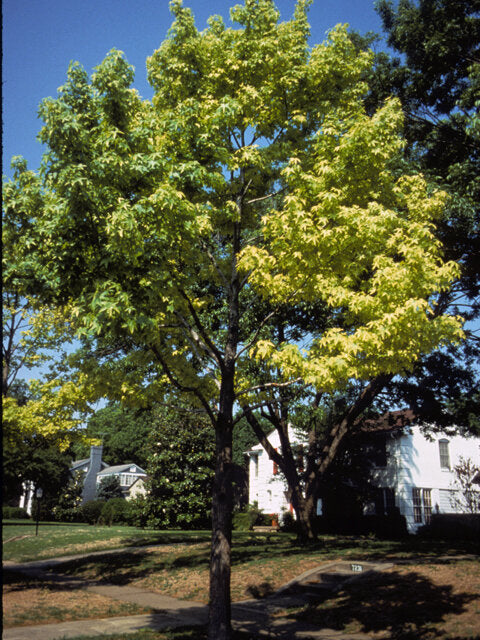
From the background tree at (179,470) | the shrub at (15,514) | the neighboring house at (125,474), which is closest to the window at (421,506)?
the background tree at (179,470)

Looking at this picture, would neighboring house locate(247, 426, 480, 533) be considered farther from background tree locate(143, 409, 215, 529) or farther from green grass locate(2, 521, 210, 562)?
green grass locate(2, 521, 210, 562)

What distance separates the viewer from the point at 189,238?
28.1ft

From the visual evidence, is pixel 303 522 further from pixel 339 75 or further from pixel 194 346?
pixel 339 75

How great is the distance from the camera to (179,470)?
29.6 meters

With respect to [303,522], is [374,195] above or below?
above

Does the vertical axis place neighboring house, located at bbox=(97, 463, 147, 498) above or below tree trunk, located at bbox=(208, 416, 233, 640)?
below

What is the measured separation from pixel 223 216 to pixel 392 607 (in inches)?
345

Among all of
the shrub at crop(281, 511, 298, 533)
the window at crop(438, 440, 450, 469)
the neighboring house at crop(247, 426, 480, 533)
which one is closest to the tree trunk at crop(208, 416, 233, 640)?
the neighboring house at crop(247, 426, 480, 533)

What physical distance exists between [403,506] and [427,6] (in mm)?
28232

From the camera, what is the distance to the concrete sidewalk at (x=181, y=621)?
887cm

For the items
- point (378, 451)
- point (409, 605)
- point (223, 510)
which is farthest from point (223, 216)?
point (378, 451)

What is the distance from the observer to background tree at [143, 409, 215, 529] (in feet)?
98.0

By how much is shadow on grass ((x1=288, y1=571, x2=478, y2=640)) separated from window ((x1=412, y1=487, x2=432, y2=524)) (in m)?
22.6

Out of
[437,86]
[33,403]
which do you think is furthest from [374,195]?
[33,403]
